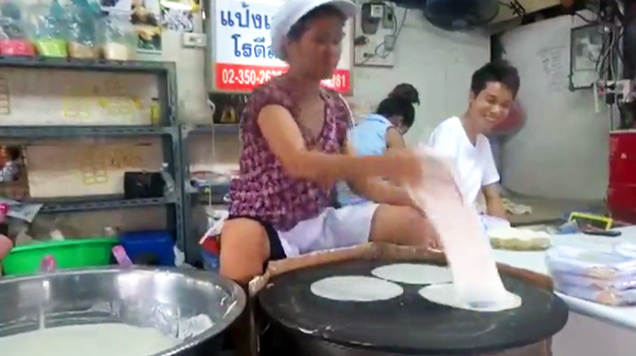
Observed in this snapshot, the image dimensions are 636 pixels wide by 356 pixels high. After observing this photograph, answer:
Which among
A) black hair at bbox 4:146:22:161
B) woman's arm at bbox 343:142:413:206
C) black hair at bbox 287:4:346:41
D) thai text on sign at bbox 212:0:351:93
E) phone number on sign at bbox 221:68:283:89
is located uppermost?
thai text on sign at bbox 212:0:351:93

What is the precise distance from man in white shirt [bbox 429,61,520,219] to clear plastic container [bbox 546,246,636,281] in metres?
0.74

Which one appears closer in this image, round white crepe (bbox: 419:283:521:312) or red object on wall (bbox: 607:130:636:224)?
round white crepe (bbox: 419:283:521:312)

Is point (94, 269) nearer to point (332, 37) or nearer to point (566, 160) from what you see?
point (332, 37)

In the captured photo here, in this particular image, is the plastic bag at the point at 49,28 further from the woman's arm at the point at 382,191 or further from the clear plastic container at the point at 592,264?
the clear plastic container at the point at 592,264

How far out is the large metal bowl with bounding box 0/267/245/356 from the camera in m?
1.12

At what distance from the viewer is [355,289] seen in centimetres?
106

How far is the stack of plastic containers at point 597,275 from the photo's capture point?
3.42 feet

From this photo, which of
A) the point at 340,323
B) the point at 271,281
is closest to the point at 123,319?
the point at 271,281

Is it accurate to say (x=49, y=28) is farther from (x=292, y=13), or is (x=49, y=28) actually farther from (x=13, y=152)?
(x=292, y=13)

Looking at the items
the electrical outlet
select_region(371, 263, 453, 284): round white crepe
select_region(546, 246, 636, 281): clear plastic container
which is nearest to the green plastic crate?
the electrical outlet

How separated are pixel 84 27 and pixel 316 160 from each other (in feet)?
7.51

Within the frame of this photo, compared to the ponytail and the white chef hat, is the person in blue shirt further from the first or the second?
the white chef hat

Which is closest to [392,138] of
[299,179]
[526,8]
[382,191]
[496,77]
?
[496,77]

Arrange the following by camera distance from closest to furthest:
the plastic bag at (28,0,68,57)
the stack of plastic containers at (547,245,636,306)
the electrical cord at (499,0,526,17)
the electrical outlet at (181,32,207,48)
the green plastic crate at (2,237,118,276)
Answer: the stack of plastic containers at (547,245,636,306) < the green plastic crate at (2,237,118,276) < the plastic bag at (28,0,68,57) < the electrical outlet at (181,32,207,48) < the electrical cord at (499,0,526,17)
